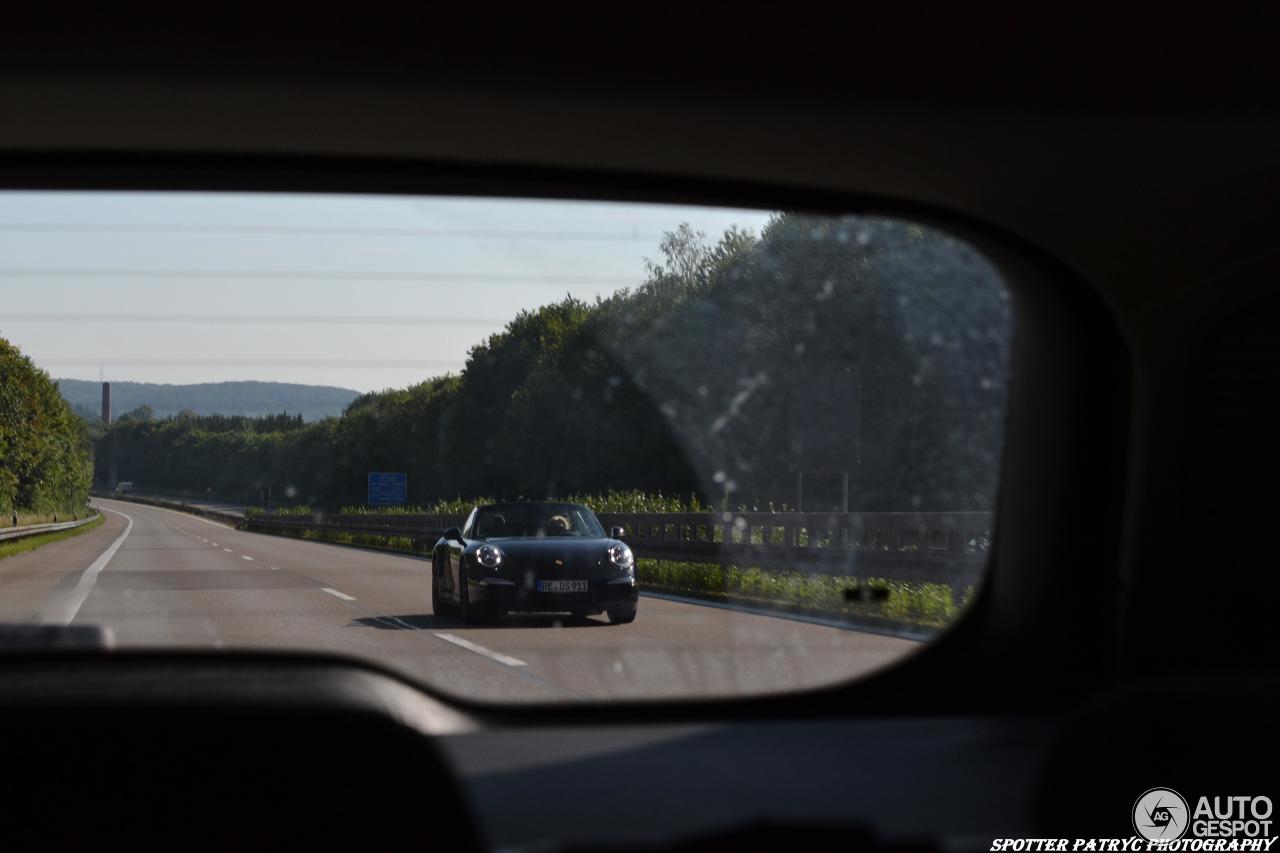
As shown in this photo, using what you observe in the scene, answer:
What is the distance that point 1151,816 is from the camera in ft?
11.1

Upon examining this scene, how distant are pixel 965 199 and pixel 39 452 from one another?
610 centimetres

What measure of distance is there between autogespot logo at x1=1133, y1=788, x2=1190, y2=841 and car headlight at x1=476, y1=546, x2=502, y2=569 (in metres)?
7.70

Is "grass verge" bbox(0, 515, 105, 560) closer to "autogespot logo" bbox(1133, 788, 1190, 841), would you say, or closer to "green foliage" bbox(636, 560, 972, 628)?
"green foliage" bbox(636, 560, 972, 628)

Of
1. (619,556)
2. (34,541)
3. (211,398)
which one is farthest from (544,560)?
(34,541)

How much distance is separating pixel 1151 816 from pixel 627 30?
96.3 inches

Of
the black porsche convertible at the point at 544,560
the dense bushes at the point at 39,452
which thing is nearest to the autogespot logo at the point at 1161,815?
the dense bushes at the point at 39,452

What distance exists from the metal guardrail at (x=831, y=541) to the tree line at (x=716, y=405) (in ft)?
0.99

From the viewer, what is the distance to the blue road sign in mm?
8641

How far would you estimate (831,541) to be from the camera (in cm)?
1096
